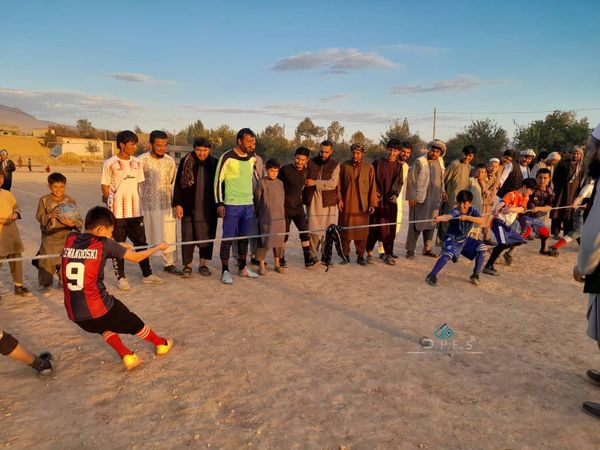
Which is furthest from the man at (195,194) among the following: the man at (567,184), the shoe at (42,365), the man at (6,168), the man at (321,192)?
the man at (567,184)

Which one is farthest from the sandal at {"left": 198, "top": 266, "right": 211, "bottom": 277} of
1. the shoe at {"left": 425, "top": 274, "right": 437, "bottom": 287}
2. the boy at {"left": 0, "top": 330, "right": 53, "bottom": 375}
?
the shoe at {"left": 425, "top": 274, "right": 437, "bottom": 287}

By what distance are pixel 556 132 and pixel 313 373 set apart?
30996mm

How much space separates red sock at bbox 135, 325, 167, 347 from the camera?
11.2 feet

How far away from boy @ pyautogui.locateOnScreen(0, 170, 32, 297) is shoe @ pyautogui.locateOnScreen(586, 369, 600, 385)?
6054 millimetres

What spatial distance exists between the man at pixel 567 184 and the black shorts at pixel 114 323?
8.70m

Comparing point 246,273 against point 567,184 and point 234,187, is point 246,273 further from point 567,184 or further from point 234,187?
point 567,184

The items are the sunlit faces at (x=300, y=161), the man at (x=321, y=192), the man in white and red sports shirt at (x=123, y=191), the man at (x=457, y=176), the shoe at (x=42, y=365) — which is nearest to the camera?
the shoe at (x=42, y=365)

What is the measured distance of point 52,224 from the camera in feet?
15.8

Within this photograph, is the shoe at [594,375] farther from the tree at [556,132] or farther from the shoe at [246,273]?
the tree at [556,132]

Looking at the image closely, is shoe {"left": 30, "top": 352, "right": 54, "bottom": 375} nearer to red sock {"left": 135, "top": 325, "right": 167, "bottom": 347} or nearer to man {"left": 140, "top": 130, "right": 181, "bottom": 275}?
red sock {"left": 135, "top": 325, "right": 167, "bottom": 347}

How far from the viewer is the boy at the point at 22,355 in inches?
116

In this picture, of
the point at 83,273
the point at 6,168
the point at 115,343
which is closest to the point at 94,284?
the point at 83,273

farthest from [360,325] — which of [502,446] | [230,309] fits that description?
[502,446]

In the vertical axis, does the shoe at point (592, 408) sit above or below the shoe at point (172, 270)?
below
